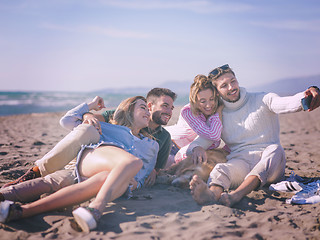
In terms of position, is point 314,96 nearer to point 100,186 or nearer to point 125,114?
point 125,114

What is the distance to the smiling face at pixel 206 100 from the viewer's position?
155 inches

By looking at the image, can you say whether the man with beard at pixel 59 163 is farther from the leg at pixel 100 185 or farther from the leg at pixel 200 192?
the leg at pixel 200 192

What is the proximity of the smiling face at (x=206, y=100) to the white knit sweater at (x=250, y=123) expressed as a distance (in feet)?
0.71

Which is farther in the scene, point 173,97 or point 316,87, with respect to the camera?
point 173,97

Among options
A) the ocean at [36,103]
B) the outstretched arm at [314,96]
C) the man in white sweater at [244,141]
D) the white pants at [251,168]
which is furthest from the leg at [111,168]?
the ocean at [36,103]

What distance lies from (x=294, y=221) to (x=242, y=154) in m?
1.25

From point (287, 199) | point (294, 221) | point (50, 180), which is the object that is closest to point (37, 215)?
point (50, 180)

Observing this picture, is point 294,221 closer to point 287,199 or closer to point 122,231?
point 287,199

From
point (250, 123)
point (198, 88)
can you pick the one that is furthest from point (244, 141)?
point (198, 88)

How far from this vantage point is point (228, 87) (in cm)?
390

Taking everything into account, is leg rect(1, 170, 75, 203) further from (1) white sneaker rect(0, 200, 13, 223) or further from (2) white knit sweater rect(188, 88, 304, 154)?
(2) white knit sweater rect(188, 88, 304, 154)

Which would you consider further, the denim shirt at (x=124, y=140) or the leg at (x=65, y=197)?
the denim shirt at (x=124, y=140)

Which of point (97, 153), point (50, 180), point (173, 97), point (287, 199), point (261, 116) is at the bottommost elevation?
point (287, 199)

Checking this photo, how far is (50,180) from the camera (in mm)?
3049
